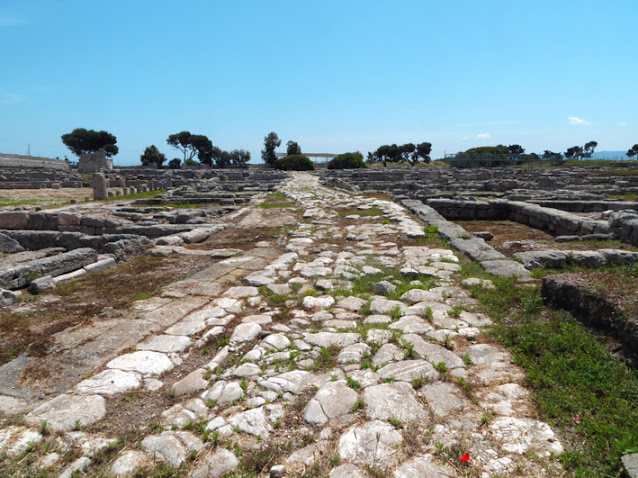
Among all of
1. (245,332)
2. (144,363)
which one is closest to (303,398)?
(245,332)

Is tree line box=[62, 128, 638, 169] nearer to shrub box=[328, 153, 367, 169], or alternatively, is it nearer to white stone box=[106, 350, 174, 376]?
shrub box=[328, 153, 367, 169]

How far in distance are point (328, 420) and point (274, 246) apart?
5.43m

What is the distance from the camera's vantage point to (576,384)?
254 centimetres

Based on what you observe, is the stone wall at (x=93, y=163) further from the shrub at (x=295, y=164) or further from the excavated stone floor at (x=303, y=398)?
the excavated stone floor at (x=303, y=398)

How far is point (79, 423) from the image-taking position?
7.74 feet

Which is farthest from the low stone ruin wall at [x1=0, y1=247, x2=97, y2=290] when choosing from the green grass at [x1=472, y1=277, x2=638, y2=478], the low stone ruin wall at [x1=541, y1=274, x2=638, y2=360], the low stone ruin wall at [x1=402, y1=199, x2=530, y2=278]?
the low stone ruin wall at [x1=541, y1=274, x2=638, y2=360]

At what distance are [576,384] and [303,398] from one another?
1822 mm

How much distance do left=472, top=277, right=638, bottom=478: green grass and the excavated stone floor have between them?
0.11m

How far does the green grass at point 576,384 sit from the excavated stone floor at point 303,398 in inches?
4.3

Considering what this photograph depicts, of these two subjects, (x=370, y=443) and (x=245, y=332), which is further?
(x=245, y=332)

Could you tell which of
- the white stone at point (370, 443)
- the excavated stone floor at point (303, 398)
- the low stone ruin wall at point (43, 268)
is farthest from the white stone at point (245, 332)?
the low stone ruin wall at point (43, 268)

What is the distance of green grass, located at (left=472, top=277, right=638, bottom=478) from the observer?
1966 millimetres

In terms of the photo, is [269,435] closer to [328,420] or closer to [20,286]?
[328,420]

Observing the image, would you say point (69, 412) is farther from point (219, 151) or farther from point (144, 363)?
point (219, 151)
